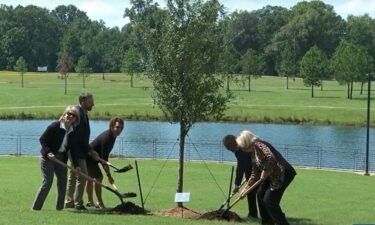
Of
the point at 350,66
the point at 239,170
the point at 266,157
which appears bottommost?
the point at 239,170

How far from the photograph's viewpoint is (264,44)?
133625mm

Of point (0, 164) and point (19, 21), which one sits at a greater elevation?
point (19, 21)

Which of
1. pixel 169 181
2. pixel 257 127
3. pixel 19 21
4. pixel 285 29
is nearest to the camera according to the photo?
pixel 169 181

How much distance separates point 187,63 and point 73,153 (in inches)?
133

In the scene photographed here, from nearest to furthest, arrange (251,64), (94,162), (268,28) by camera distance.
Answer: (94,162)
(251,64)
(268,28)

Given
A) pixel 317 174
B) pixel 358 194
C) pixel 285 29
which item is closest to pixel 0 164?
pixel 317 174

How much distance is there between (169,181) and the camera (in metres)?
20.6

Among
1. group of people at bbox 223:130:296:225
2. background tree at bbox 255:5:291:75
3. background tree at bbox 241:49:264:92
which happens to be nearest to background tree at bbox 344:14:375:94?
background tree at bbox 255:5:291:75

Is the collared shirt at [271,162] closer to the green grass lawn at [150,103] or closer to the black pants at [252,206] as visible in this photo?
the black pants at [252,206]

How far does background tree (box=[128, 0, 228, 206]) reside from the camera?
1437 cm

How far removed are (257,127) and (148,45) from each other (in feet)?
141

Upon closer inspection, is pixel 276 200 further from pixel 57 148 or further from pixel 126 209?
pixel 57 148

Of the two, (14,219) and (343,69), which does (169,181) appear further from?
(343,69)

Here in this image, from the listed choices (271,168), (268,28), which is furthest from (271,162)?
(268,28)
